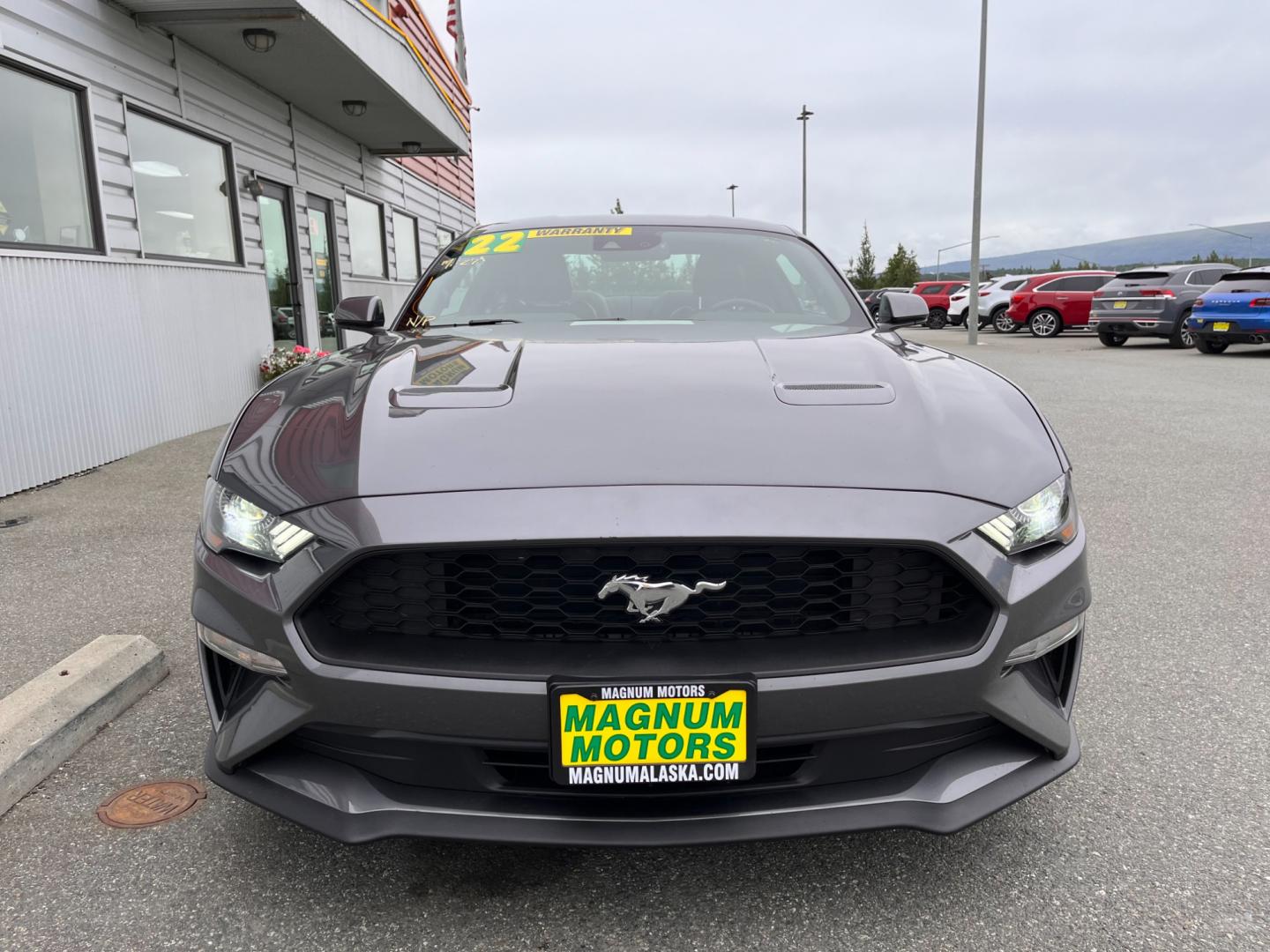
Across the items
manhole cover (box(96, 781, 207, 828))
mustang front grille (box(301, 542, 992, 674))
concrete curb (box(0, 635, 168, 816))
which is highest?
mustang front grille (box(301, 542, 992, 674))

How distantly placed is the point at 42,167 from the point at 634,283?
4830 mm

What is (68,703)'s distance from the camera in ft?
8.05

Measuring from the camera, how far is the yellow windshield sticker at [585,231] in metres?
3.30

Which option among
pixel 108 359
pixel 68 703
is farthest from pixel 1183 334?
pixel 68 703

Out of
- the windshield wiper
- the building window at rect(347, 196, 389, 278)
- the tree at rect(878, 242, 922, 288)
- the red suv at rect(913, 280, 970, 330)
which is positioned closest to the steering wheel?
the windshield wiper

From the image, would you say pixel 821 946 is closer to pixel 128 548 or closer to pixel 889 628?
pixel 889 628

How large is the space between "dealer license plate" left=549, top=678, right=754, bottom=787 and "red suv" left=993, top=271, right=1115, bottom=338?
73.1ft

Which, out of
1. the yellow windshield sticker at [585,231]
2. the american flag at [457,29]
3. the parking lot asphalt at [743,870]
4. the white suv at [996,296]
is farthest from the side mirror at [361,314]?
the white suv at [996,296]

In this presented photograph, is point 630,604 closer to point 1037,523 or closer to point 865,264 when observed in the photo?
point 1037,523

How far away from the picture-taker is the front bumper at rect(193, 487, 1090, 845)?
155 cm

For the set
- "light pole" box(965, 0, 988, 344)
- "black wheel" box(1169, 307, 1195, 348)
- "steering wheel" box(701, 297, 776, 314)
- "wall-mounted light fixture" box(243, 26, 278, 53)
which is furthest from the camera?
"light pole" box(965, 0, 988, 344)

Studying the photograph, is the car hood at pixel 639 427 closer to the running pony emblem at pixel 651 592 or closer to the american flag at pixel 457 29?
the running pony emblem at pixel 651 592

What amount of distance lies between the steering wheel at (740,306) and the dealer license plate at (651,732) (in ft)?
5.57

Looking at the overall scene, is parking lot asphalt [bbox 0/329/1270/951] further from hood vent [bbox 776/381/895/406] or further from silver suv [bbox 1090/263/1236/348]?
silver suv [bbox 1090/263/1236/348]
